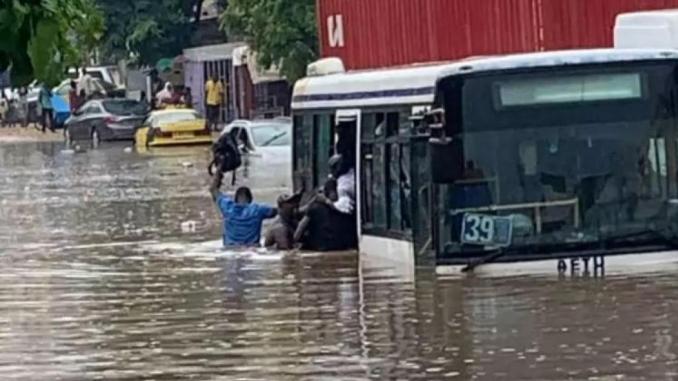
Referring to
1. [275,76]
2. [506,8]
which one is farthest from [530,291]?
[275,76]

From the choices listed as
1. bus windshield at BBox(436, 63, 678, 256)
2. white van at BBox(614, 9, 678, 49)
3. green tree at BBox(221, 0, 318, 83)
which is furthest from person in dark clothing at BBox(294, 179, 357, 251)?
green tree at BBox(221, 0, 318, 83)

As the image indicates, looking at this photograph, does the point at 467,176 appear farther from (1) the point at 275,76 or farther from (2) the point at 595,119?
(1) the point at 275,76

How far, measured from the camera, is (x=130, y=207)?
112 ft

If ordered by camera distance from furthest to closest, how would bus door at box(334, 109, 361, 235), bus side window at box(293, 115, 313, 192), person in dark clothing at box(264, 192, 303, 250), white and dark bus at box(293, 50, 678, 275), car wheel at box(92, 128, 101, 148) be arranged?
car wheel at box(92, 128, 101, 148) < bus side window at box(293, 115, 313, 192) < person in dark clothing at box(264, 192, 303, 250) < bus door at box(334, 109, 361, 235) < white and dark bus at box(293, 50, 678, 275)

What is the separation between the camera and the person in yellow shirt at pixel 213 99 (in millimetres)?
67875

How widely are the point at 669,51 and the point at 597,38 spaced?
5.37 meters

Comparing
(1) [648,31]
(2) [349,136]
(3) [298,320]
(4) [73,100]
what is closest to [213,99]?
(4) [73,100]

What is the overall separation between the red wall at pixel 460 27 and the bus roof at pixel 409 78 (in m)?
2.14

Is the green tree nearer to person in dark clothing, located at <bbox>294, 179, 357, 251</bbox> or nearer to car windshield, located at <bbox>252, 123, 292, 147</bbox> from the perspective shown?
car windshield, located at <bbox>252, 123, 292, 147</bbox>

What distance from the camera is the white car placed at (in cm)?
3728

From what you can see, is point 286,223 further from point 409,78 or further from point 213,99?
point 213,99

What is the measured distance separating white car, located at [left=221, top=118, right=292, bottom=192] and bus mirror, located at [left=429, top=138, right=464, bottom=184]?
17.8 meters

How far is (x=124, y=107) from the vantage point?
217 ft

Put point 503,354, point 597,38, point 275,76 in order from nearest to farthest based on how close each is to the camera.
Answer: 1. point 503,354
2. point 597,38
3. point 275,76
